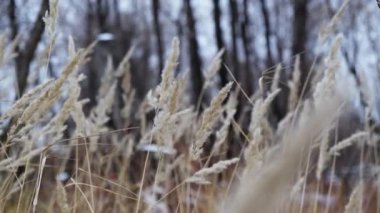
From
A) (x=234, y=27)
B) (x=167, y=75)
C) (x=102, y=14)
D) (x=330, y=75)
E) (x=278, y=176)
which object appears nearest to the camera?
(x=278, y=176)

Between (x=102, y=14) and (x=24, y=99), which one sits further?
(x=102, y=14)

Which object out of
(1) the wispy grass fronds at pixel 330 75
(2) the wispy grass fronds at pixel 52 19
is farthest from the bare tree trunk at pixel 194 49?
(2) the wispy grass fronds at pixel 52 19

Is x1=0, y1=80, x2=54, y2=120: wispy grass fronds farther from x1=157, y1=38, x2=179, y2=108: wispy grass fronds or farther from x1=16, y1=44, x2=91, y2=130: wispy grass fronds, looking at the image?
x1=157, y1=38, x2=179, y2=108: wispy grass fronds

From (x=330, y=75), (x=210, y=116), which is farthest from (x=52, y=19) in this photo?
(x=330, y=75)

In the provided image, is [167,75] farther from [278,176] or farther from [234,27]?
[234,27]

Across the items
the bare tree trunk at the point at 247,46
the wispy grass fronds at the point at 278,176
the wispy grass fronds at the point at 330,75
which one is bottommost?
the bare tree trunk at the point at 247,46

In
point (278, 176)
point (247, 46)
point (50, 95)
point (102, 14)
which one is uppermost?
point (278, 176)

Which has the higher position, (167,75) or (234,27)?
(167,75)

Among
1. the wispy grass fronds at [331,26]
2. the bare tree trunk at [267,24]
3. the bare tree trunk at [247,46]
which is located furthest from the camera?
the bare tree trunk at [267,24]

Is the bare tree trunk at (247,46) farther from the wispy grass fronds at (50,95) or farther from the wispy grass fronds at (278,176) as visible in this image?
the wispy grass fronds at (278,176)

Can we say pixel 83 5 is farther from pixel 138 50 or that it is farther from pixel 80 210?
pixel 80 210

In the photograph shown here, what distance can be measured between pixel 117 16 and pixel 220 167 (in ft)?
53.3

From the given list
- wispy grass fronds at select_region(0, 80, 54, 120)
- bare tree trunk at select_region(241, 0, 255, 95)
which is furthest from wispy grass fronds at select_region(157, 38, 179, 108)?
bare tree trunk at select_region(241, 0, 255, 95)

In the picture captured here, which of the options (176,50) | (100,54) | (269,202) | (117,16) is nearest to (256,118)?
(176,50)
